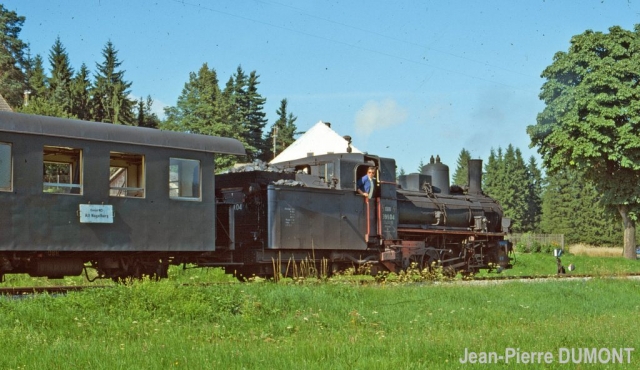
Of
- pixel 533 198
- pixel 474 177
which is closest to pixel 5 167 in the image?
pixel 474 177

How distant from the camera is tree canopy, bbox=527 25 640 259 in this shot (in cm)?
4138

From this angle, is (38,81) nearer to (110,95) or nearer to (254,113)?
(110,95)

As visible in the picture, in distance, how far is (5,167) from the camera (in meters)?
12.1

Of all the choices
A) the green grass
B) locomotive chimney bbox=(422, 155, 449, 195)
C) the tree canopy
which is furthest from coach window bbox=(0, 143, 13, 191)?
the tree canopy

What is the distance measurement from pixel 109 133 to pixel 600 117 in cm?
3453

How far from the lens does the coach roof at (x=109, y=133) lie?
483 inches

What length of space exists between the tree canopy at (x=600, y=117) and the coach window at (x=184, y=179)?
31.7m

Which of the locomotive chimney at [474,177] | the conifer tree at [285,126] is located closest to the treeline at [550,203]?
the conifer tree at [285,126]

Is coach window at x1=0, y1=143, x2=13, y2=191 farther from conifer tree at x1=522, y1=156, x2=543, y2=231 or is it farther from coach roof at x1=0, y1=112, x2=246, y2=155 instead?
conifer tree at x1=522, y1=156, x2=543, y2=231

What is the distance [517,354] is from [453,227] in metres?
14.3

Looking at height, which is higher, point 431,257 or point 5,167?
point 5,167

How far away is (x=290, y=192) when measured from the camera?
16.6 metres

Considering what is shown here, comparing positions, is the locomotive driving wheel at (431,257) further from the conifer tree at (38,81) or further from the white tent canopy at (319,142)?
the conifer tree at (38,81)

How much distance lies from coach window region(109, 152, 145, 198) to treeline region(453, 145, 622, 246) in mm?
81678
